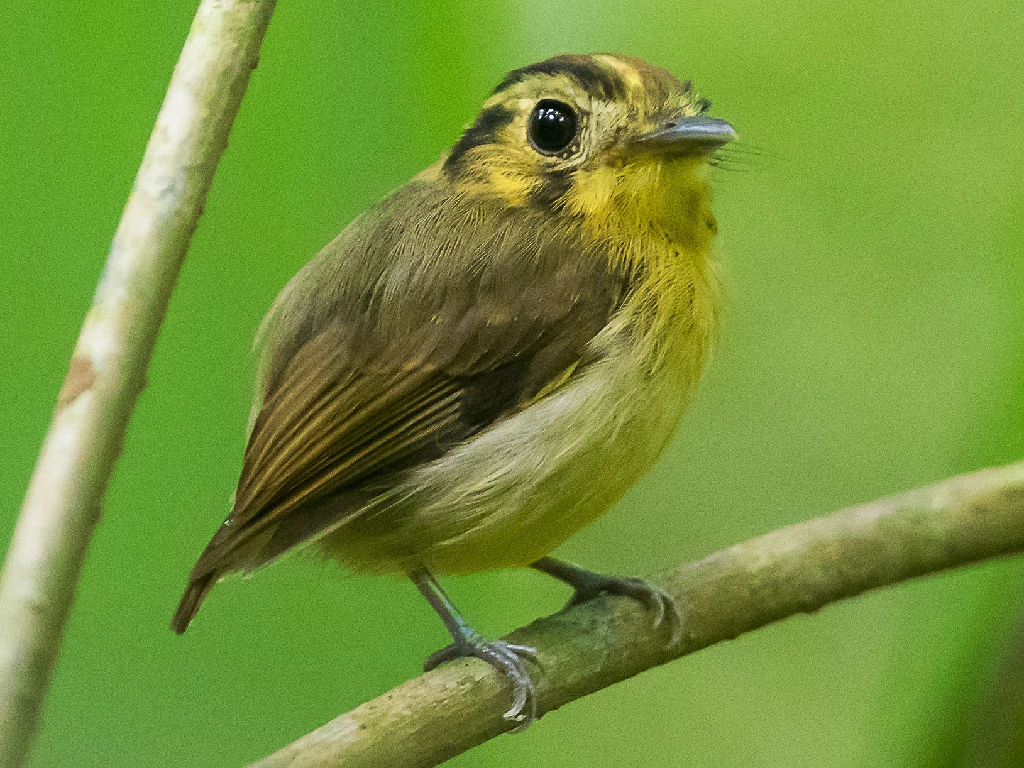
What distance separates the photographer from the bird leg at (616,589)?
48.1 inches

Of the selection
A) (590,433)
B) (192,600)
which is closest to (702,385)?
(590,433)

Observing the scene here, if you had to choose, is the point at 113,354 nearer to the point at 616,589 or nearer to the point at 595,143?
→ the point at 595,143

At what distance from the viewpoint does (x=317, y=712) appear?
1062mm

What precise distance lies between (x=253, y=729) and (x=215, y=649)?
0.28ft

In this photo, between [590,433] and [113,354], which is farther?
[590,433]

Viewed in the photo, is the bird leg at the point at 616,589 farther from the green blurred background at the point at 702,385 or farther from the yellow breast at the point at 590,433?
the yellow breast at the point at 590,433

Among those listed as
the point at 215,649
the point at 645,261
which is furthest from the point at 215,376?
the point at 645,261

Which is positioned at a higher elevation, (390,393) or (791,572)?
(390,393)

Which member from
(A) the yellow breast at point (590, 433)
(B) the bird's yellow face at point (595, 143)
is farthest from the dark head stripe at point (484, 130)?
(A) the yellow breast at point (590, 433)

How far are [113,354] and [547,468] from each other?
0.42m

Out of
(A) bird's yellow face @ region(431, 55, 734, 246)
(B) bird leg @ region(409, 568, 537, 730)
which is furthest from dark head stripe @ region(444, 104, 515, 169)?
(B) bird leg @ region(409, 568, 537, 730)

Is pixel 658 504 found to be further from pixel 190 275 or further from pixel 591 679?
pixel 190 275

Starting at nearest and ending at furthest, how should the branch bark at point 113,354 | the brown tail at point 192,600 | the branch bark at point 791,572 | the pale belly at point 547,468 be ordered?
the branch bark at point 113,354
the brown tail at point 192,600
the pale belly at point 547,468
the branch bark at point 791,572

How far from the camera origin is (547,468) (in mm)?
1046
